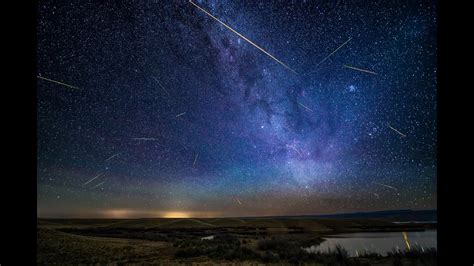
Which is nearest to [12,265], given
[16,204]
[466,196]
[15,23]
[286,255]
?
[16,204]

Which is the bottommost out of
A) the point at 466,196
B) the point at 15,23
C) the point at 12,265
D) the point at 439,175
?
the point at 12,265

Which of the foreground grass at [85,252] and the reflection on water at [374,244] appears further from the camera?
the reflection on water at [374,244]

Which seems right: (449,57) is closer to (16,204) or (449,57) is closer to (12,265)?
(16,204)

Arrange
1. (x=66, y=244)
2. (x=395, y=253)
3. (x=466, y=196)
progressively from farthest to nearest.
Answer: (x=66, y=244) → (x=395, y=253) → (x=466, y=196)

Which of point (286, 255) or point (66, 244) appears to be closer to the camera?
point (286, 255)

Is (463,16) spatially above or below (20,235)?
above

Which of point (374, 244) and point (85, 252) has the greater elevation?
point (85, 252)

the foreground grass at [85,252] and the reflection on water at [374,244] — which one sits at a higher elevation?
the foreground grass at [85,252]

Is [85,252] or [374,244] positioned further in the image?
[374,244]

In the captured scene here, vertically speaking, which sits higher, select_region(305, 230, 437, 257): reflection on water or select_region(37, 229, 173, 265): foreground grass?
select_region(37, 229, 173, 265): foreground grass

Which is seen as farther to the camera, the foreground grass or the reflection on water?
the reflection on water

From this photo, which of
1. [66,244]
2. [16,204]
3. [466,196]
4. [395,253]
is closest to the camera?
[466,196]
